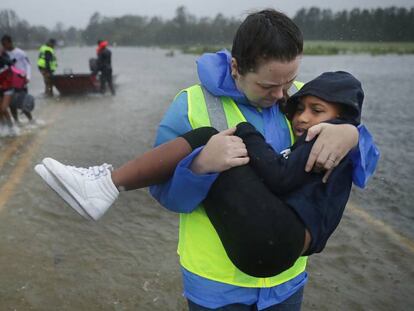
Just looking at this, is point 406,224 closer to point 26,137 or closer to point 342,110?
point 342,110

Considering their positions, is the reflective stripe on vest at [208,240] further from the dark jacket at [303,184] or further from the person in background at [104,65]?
Result: the person in background at [104,65]

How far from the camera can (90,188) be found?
165 centimetres

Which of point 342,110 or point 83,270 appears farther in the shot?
point 83,270

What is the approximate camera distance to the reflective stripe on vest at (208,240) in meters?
1.64

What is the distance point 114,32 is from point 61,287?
410ft

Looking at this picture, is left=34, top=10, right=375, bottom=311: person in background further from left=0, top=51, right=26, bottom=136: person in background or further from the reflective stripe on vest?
left=0, top=51, right=26, bottom=136: person in background

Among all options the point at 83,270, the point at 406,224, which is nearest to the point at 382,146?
the point at 406,224

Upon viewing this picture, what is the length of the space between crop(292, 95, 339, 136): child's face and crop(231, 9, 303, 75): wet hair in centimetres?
21

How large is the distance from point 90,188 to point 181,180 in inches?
14.5

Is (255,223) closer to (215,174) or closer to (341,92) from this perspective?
(215,174)

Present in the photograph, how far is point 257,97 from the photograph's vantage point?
1635mm

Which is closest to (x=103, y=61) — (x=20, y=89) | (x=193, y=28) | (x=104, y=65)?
(x=104, y=65)

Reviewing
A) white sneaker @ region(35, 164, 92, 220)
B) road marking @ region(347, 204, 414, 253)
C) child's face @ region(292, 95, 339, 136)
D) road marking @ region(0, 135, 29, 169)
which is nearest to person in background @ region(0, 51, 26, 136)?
road marking @ region(0, 135, 29, 169)

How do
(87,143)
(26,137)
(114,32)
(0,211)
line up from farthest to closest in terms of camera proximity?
→ (114,32), (26,137), (87,143), (0,211)
